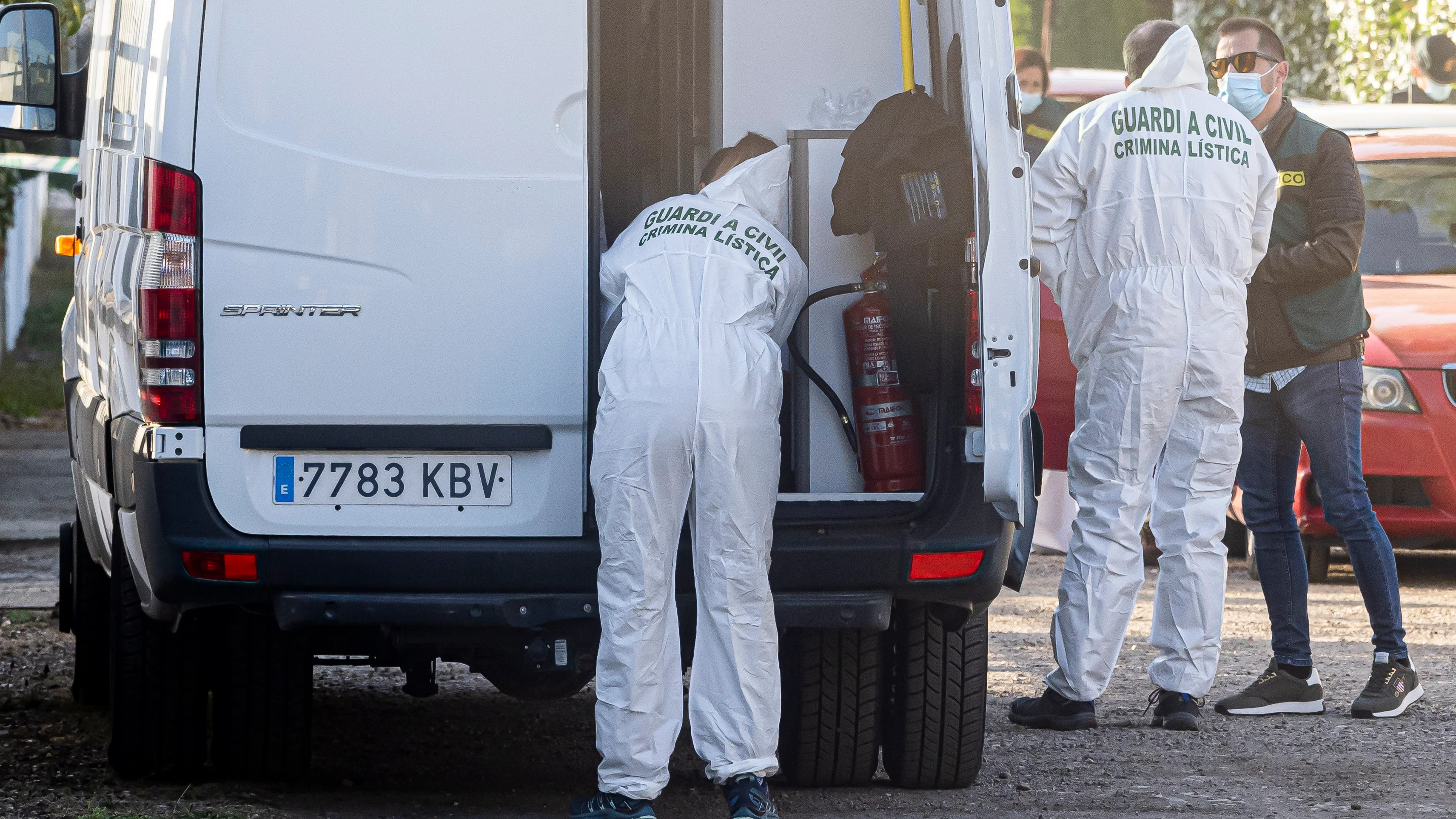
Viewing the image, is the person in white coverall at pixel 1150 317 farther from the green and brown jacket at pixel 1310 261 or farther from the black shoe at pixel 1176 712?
the green and brown jacket at pixel 1310 261

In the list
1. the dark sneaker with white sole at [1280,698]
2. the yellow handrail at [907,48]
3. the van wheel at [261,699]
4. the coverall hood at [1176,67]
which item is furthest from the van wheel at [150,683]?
the dark sneaker with white sole at [1280,698]

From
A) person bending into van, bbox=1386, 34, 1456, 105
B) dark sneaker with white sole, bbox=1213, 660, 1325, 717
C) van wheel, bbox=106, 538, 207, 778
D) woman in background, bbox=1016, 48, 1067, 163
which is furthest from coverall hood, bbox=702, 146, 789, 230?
person bending into van, bbox=1386, 34, 1456, 105

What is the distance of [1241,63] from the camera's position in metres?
5.22

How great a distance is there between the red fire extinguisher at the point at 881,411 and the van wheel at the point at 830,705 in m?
0.38

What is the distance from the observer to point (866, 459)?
409cm

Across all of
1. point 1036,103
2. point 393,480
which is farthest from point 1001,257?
point 1036,103

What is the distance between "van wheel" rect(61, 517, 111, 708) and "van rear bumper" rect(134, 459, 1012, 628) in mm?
1721

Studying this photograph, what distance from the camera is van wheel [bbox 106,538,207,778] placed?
408 cm

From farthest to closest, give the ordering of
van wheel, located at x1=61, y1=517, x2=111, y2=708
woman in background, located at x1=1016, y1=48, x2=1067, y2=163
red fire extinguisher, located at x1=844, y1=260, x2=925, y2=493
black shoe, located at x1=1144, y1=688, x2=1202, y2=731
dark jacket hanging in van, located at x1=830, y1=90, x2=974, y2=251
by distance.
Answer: woman in background, located at x1=1016, y1=48, x2=1067, y2=163, van wheel, located at x1=61, y1=517, x2=111, y2=708, black shoe, located at x1=1144, y1=688, x2=1202, y2=731, red fire extinguisher, located at x1=844, y1=260, x2=925, y2=493, dark jacket hanging in van, located at x1=830, y1=90, x2=974, y2=251

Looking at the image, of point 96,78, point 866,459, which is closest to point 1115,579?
point 866,459

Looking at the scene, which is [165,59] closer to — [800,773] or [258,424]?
[258,424]

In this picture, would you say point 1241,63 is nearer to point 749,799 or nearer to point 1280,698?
point 1280,698

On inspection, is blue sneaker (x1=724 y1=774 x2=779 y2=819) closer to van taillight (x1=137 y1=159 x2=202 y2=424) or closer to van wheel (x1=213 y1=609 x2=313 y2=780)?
van wheel (x1=213 y1=609 x2=313 y2=780)

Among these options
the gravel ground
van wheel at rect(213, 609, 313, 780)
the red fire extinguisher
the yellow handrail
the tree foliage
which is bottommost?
the gravel ground
